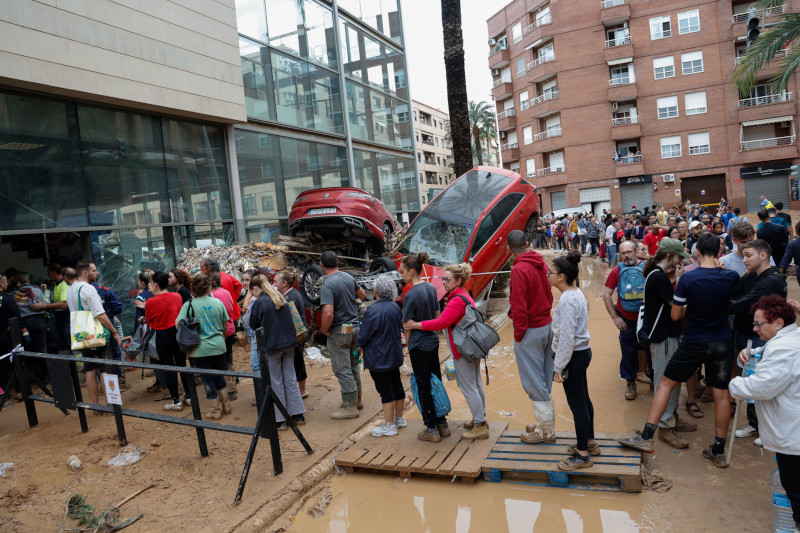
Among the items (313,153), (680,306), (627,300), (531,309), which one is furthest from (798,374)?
(313,153)

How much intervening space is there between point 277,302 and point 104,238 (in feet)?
21.4

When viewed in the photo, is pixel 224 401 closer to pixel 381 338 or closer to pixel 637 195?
pixel 381 338

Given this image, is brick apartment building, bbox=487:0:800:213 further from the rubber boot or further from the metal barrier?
the metal barrier

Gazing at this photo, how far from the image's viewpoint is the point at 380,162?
20.9 meters

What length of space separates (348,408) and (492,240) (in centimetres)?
522

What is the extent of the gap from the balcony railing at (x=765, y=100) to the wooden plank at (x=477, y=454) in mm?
39448

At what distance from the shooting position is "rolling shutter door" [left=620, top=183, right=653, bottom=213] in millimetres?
37969

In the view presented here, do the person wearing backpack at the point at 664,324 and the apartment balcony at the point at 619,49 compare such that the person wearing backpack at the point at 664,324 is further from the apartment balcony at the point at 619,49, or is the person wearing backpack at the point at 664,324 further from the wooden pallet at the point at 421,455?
the apartment balcony at the point at 619,49

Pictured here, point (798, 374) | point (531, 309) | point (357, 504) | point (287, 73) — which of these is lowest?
point (357, 504)

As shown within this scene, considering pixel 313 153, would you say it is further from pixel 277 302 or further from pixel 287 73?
pixel 277 302

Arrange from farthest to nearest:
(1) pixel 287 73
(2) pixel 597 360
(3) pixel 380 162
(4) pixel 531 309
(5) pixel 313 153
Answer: (3) pixel 380 162, (5) pixel 313 153, (1) pixel 287 73, (2) pixel 597 360, (4) pixel 531 309

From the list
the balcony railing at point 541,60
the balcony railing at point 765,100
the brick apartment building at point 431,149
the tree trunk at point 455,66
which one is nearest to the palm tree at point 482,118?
the brick apartment building at point 431,149

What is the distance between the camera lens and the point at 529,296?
4664 mm

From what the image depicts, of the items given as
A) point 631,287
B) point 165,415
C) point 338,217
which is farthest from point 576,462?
point 338,217
